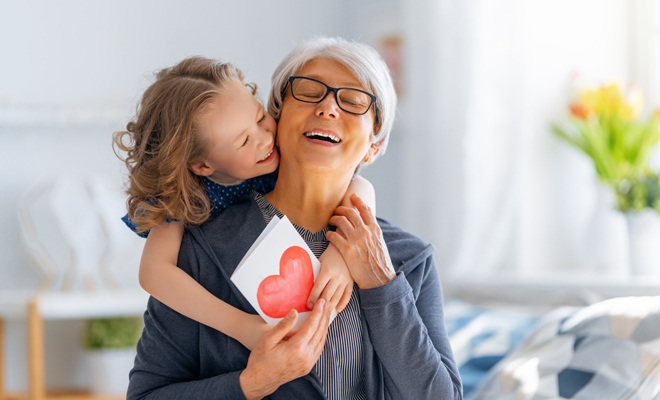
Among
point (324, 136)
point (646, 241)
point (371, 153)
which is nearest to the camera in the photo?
point (324, 136)

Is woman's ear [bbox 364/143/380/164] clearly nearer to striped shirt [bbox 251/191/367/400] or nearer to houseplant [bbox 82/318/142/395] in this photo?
striped shirt [bbox 251/191/367/400]

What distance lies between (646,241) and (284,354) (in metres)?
1.94

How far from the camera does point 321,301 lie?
1.08 metres

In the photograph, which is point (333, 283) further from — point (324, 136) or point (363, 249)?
point (324, 136)

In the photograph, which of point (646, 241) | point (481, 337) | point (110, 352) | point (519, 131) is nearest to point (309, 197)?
point (481, 337)

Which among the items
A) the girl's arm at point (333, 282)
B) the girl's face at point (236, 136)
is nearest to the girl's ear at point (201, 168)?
the girl's face at point (236, 136)

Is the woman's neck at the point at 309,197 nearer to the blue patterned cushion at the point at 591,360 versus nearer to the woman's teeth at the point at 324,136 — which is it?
the woman's teeth at the point at 324,136

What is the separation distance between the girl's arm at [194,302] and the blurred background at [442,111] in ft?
4.88

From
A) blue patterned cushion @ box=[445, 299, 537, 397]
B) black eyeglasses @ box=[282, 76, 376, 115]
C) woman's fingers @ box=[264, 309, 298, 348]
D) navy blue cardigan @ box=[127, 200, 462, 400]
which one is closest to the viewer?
woman's fingers @ box=[264, 309, 298, 348]

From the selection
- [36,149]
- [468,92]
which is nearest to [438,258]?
[468,92]

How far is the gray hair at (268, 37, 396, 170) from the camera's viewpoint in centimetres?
128

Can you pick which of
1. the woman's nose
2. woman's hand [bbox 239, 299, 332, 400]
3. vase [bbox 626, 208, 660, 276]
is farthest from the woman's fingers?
vase [bbox 626, 208, 660, 276]

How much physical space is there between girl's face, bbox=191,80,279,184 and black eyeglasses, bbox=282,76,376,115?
3.6 inches

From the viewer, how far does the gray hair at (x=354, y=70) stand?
1279mm
